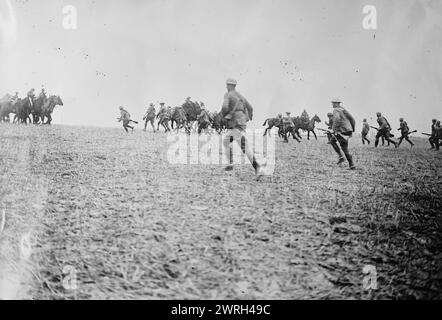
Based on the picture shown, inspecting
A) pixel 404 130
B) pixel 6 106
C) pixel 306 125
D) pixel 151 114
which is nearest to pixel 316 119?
pixel 306 125

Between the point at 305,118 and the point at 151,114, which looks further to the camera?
the point at 305,118

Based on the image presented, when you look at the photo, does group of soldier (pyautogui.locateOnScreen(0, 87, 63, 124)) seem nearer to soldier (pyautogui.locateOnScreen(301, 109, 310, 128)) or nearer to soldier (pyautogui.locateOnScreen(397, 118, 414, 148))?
soldier (pyautogui.locateOnScreen(301, 109, 310, 128))

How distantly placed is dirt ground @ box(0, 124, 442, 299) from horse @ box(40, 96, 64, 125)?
1257 cm

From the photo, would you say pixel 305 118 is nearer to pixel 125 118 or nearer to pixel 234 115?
pixel 125 118

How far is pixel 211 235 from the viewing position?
5.21 metres

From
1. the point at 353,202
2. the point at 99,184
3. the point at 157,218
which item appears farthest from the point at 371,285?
the point at 99,184

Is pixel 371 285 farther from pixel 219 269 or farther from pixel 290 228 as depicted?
pixel 219 269

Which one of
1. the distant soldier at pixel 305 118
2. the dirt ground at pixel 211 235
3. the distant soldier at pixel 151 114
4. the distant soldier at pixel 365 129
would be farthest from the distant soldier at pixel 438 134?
the distant soldier at pixel 151 114

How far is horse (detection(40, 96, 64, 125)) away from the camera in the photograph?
19.6 meters

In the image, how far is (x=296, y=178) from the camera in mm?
8398

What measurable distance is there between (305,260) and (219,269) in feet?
3.90

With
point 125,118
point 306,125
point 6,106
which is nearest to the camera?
point 125,118

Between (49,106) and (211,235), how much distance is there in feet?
60.0

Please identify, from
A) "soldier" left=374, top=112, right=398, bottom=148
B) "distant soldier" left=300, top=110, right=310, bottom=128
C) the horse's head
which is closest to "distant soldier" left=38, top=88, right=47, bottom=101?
"distant soldier" left=300, top=110, right=310, bottom=128
